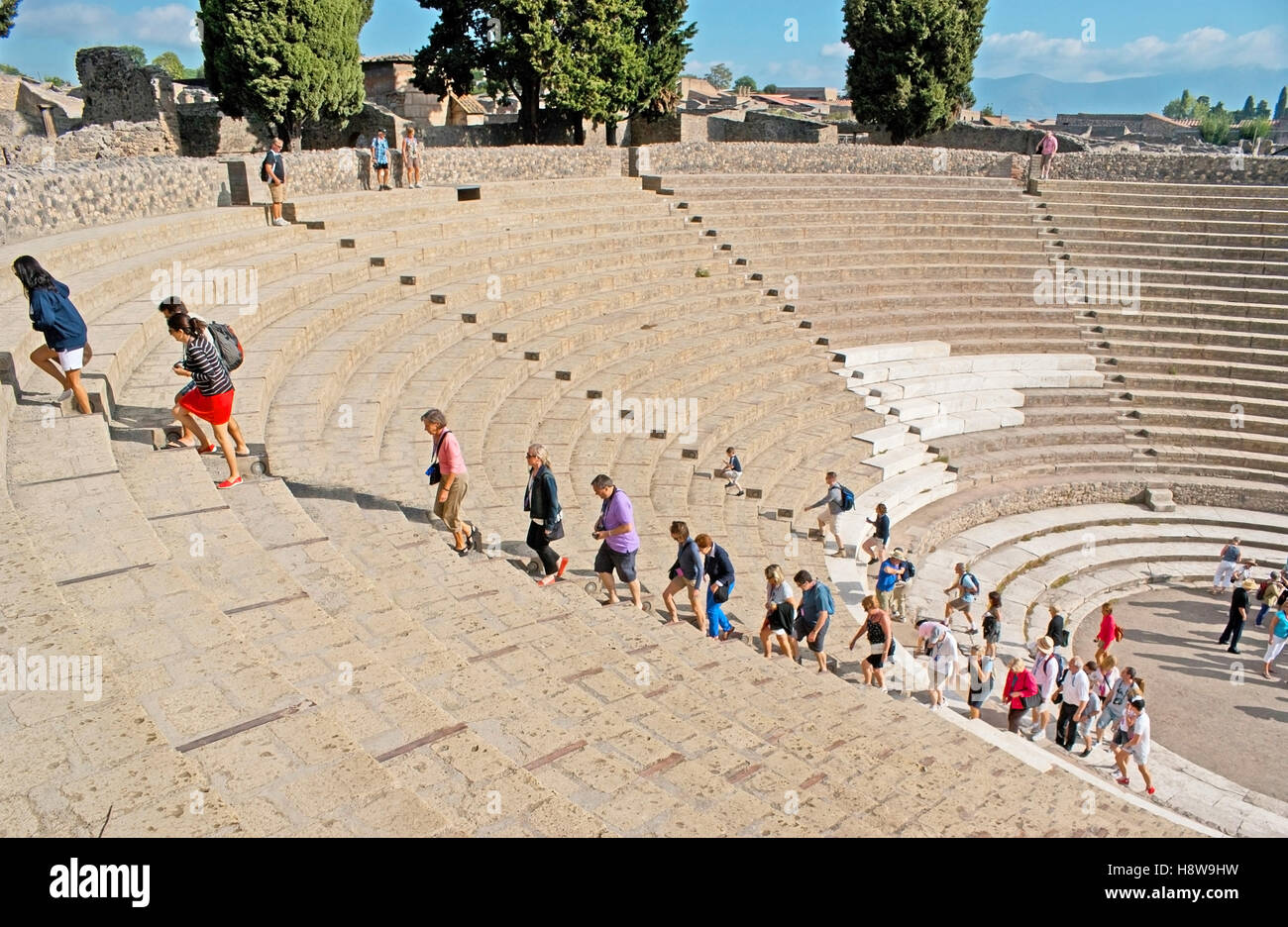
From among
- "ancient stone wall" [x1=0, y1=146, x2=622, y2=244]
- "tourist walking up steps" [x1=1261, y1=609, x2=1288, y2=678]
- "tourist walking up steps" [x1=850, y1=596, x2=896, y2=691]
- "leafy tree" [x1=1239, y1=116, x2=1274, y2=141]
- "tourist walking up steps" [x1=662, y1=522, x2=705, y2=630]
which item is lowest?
"tourist walking up steps" [x1=1261, y1=609, x2=1288, y2=678]

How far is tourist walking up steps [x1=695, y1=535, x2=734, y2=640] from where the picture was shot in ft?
26.0

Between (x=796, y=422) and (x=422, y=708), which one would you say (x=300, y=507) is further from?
(x=796, y=422)

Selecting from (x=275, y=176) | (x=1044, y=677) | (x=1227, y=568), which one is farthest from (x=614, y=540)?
(x=1227, y=568)

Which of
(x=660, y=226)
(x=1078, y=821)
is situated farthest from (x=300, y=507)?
(x=660, y=226)

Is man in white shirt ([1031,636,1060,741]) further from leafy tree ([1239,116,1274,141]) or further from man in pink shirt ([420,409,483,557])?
leafy tree ([1239,116,1274,141])

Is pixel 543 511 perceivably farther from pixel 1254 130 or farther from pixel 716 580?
pixel 1254 130

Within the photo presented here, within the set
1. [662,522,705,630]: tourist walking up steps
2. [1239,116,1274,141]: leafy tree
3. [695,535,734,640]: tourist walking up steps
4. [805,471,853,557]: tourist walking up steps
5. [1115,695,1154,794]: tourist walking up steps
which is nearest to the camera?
[662,522,705,630]: tourist walking up steps

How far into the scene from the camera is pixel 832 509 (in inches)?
462

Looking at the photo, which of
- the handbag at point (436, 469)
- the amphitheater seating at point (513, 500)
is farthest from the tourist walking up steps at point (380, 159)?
the handbag at point (436, 469)

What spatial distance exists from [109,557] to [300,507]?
1667 mm

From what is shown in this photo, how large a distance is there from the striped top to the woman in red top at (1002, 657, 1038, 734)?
8177mm

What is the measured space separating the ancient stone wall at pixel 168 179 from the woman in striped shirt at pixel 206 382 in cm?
604

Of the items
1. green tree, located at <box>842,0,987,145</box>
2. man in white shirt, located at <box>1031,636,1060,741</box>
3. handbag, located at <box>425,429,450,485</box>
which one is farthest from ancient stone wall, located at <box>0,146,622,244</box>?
green tree, located at <box>842,0,987,145</box>

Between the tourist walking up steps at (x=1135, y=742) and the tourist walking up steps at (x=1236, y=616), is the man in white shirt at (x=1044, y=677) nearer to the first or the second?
the tourist walking up steps at (x=1135, y=742)
